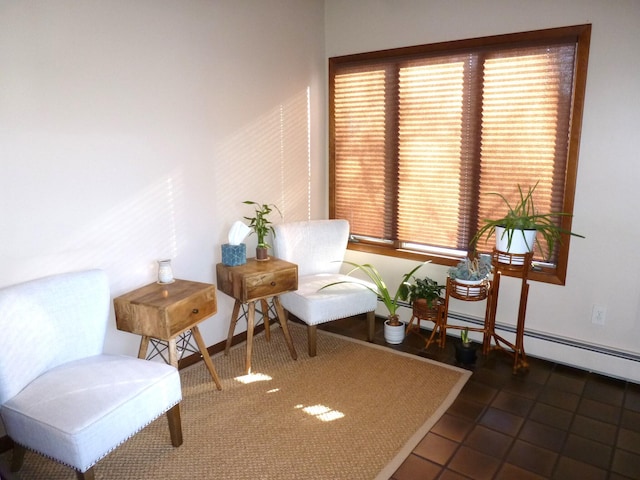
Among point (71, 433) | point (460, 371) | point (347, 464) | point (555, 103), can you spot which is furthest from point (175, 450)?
point (555, 103)

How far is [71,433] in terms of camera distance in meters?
1.73

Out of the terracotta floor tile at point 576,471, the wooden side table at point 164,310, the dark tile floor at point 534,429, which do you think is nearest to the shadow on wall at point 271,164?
the wooden side table at point 164,310

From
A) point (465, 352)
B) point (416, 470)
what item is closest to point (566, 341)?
point (465, 352)

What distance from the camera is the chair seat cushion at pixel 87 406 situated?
1.77m

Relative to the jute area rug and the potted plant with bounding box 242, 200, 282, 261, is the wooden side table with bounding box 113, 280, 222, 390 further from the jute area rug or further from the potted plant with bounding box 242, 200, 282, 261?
the potted plant with bounding box 242, 200, 282, 261

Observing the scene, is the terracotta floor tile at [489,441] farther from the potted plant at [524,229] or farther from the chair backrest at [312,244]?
the chair backrest at [312,244]

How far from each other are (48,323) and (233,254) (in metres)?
1.19

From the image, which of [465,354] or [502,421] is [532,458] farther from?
[465,354]

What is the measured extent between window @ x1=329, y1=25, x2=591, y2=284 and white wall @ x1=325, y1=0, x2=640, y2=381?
0.08 meters

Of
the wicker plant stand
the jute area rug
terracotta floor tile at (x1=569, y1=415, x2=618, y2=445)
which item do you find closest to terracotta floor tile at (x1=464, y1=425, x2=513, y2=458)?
the jute area rug

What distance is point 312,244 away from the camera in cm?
356

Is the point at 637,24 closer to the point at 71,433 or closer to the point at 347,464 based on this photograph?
the point at 347,464

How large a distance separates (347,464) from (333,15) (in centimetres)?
324

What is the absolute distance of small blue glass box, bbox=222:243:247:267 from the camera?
10.1 ft
